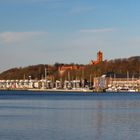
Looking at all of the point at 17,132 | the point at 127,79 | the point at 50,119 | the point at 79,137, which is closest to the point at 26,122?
the point at 50,119

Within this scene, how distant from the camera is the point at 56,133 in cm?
3750

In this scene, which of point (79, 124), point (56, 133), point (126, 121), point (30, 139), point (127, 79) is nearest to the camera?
point (30, 139)

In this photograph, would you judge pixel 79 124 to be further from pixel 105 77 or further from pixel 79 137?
pixel 105 77

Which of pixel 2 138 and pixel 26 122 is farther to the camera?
pixel 26 122

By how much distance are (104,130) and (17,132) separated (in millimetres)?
5874

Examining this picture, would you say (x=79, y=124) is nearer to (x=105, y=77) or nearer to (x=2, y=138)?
(x=2, y=138)

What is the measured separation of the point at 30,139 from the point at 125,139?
554cm

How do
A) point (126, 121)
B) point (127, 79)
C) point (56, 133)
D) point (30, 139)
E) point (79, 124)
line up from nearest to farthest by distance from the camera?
point (30, 139)
point (56, 133)
point (79, 124)
point (126, 121)
point (127, 79)

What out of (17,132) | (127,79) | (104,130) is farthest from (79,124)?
(127,79)

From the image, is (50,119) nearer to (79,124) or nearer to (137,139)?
(79,124)

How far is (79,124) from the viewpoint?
142 ft

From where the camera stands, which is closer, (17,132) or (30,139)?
(30,139)

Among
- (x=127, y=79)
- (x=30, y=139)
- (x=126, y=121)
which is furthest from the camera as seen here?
(x=127, y=79)

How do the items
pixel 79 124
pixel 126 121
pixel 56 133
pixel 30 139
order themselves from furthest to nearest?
pixel 126 121 < pixel 79 124 < pixel 56 133 < pixel 30 139
